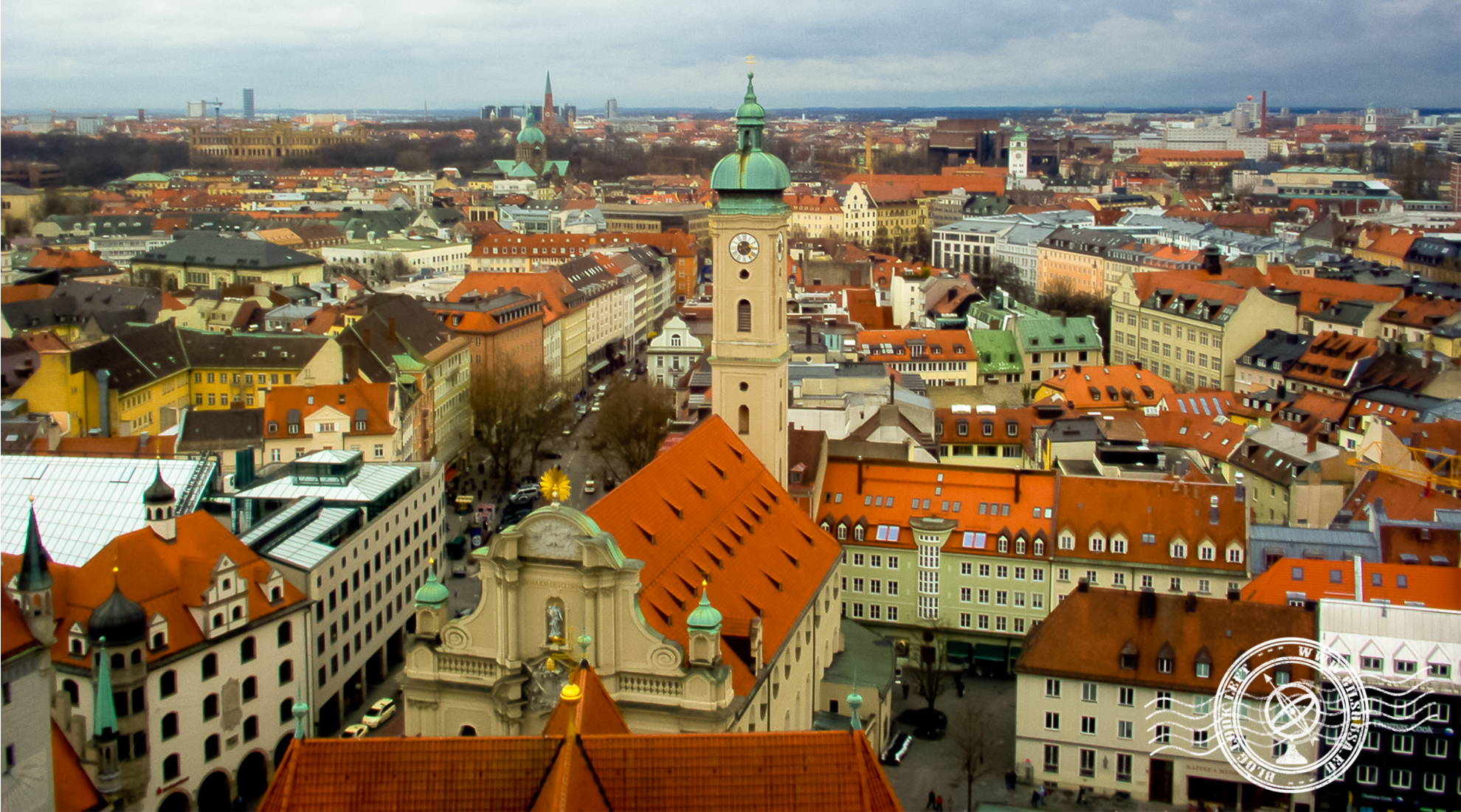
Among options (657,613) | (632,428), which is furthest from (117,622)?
(632,428)

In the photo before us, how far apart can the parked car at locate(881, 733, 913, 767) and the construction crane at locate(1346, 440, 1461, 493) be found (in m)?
27.6

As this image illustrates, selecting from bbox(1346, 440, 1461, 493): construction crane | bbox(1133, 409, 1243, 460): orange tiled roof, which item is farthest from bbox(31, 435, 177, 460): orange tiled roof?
bbox(1346, 440, 1461, 493): construction crane

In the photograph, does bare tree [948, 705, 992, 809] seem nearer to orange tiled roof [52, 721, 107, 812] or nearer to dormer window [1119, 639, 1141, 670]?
dormer window [1119, 639, 1141, 670]

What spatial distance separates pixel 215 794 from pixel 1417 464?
54.9 m

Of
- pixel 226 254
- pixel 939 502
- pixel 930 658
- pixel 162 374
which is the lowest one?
pixel 930 658

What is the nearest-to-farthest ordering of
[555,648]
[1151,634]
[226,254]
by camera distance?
Answer: [555,648], [1151,634], [226,254]

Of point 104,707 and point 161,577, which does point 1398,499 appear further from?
point 104,707

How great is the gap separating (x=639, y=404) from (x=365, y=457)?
1863cm

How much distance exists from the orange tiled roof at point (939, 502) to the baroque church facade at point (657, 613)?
6.95 m

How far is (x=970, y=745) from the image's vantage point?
5084 cm

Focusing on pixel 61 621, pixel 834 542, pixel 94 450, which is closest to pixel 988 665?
pixel 834 542

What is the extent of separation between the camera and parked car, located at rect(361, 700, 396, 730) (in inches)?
2235

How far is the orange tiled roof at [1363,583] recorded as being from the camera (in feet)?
169

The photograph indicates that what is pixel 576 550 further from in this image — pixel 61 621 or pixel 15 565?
pixel 61 621
